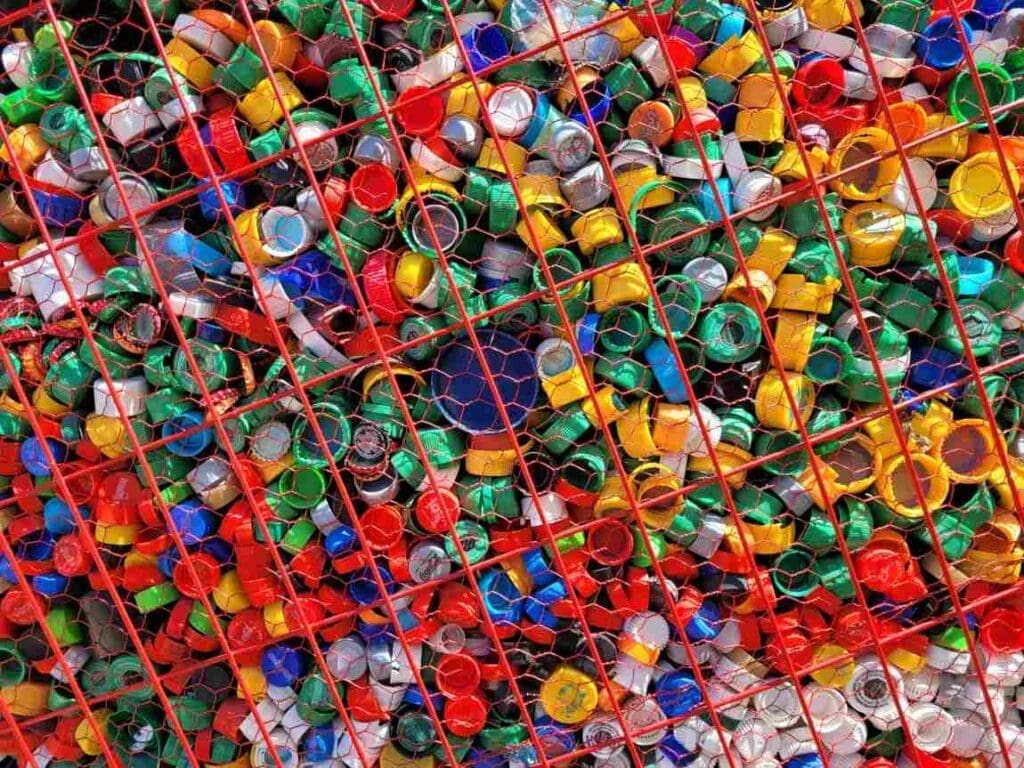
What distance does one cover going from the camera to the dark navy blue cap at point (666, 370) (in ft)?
3.10

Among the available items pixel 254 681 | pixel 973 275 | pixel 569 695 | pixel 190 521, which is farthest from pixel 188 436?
pixel 973 275

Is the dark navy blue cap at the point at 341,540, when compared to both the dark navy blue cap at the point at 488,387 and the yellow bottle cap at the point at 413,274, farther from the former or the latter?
the yellow bottle cap at the point at 413,274

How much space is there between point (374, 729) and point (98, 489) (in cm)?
44

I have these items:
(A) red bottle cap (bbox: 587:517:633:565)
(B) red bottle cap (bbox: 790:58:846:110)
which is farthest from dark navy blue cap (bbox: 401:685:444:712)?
(B) red bottle cap (bbox: 790:58:846:110)

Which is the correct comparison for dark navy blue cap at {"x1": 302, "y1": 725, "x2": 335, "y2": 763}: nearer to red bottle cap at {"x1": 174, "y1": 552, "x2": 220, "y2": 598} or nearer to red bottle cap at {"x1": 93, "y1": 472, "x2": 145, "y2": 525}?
red bottle cap at {"x1": 174, "y1": 552, "x2": 220, "y2": 598}

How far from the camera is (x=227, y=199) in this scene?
0.97 meters

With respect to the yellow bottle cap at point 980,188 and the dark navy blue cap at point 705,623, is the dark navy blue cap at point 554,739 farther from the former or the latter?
the yellow bottle cap at point 980,188

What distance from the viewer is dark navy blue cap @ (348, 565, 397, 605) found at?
0.99 metres

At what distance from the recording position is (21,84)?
99 centimetres

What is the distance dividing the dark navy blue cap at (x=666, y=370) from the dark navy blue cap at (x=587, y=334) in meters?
0.07

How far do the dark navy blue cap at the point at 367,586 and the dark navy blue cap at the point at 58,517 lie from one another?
13.3 inches

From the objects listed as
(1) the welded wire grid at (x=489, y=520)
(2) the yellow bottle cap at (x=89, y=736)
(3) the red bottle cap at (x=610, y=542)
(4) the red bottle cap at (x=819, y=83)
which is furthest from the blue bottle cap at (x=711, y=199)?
(2) the yellow bottle cap at (x=89, y=736)

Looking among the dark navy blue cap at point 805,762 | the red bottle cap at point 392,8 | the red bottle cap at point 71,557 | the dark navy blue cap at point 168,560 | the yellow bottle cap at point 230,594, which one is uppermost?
the red bottle cap at point 392,8

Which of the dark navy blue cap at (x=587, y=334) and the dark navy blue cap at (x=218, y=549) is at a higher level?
the dark navy blue cap at (x=587, y=334)
